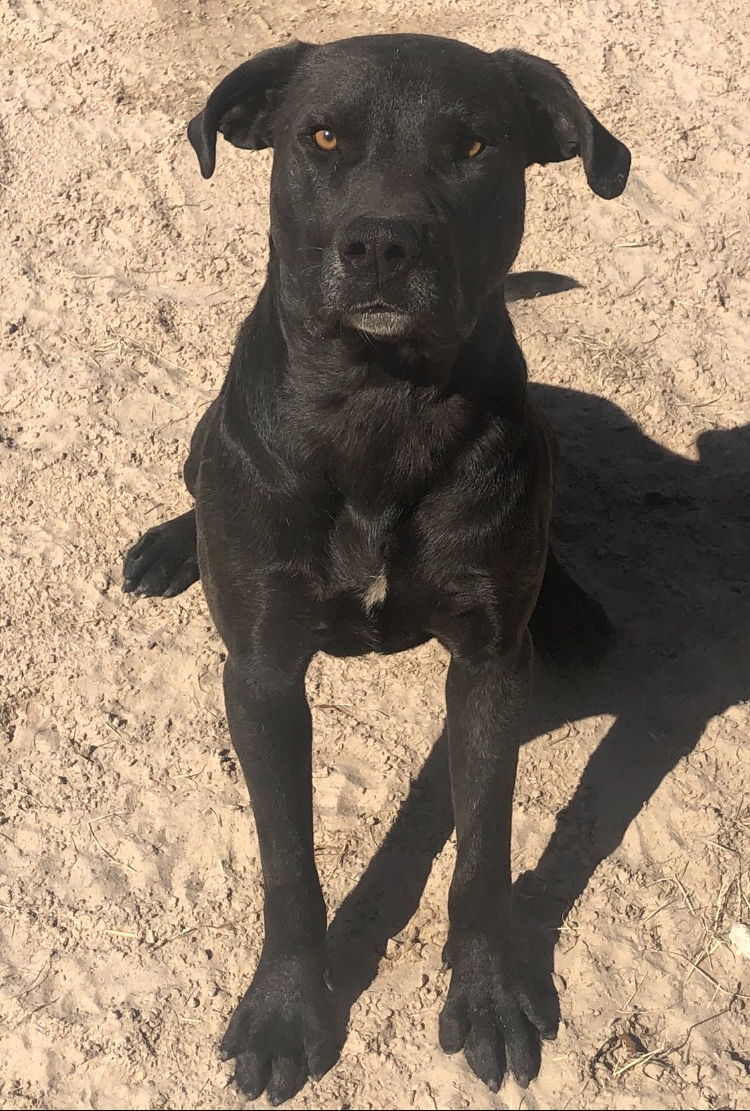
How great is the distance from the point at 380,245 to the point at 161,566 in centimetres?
228

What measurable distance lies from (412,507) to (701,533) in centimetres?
224

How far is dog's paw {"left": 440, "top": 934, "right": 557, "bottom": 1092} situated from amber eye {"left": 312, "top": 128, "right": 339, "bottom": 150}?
2.16 meters

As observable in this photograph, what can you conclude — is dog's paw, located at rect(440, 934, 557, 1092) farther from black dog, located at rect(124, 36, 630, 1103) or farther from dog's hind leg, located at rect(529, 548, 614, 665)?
dog's hind leg, located at rect(529, 548, 614, 665)

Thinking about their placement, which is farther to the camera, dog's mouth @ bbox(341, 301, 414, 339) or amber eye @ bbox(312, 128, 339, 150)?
amber eye @ bbox(312, 128, 339, 150)

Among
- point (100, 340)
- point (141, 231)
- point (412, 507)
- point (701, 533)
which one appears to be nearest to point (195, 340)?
point (100, 340)

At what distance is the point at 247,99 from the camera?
129 inches

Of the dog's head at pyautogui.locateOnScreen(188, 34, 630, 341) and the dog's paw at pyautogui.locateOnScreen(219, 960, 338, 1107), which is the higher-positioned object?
the dog's head at pyautogui.locateOnScreen(188, 34, 630, 341)

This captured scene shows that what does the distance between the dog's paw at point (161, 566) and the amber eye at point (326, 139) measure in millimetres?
2115

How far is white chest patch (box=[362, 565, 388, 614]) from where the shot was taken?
3.20 m

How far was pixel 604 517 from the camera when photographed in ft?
16.8

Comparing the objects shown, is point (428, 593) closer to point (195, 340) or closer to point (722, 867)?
point (722, 867)

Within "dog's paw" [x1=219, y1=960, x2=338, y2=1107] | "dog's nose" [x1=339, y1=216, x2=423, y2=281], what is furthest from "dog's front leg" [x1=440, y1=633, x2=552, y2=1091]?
"dog's nose" [x1=339, y1=216, x2=423, y2=281]

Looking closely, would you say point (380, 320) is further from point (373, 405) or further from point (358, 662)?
point (358, 662)

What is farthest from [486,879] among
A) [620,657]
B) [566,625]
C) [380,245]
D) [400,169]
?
[400,169]
